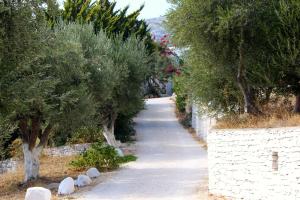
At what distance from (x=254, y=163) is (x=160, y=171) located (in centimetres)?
793

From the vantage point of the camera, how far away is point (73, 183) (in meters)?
16.7

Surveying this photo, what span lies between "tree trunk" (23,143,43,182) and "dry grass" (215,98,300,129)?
7.65 metres

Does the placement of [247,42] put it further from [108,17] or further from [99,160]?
[108,17]

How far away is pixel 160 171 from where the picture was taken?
2014 cm

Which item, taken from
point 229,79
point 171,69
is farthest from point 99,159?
point 171,69

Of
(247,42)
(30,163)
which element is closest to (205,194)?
(247,42)

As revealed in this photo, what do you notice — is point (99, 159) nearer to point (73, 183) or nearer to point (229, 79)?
A: point (73, 183)

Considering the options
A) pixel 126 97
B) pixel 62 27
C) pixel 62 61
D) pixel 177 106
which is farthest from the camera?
pixel 177 106

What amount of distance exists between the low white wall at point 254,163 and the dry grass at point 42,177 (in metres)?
4.87

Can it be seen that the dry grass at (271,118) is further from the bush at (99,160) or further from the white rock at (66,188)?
the bush at (99,160)

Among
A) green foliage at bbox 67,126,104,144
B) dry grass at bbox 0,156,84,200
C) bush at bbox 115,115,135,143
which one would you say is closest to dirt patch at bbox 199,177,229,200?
dry grass at bbox 0,156,84,200

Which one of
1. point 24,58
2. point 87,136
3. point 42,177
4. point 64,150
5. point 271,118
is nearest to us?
point 24,58

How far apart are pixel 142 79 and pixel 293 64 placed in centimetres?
1592

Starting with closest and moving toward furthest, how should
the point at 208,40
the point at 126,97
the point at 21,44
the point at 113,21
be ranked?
the point at 21,44 < the point at 208,40 < the point at 126,97 < the point at 113,21
